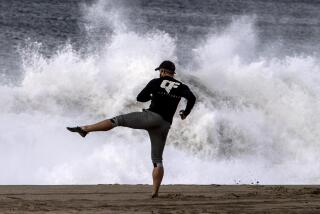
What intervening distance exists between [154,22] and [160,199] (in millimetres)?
36870

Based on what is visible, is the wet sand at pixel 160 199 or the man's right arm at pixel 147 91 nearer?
the wet sand at pixel 160 199

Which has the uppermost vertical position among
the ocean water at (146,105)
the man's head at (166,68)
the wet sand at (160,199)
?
the ocean water at (146,105)

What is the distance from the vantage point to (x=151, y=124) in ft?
28.3

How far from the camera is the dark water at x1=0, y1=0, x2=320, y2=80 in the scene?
32.2 m

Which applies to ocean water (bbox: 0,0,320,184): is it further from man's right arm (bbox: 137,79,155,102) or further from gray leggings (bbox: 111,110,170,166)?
man's right arm (bbox: 137,79,155,102)

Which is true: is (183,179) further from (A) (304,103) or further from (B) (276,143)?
(A) (304,103)

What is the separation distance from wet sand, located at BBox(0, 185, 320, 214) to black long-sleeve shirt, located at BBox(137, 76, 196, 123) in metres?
0.94

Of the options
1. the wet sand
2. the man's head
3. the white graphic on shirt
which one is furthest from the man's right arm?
the wet sand

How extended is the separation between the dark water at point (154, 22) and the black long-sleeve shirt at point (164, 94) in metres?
13.6

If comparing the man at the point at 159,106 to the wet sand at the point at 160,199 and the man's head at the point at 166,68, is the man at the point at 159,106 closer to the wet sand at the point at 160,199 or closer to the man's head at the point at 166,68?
the man's head at the point at 166,68

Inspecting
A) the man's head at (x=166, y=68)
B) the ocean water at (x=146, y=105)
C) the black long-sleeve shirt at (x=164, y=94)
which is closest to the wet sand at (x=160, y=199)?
the black long-sleeve shirt at (x=164, y=94)

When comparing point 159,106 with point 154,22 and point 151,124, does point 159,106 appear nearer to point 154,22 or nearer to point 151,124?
point 151,124

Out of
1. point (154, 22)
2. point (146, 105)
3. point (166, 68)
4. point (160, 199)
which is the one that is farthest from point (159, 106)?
point (154, 22)

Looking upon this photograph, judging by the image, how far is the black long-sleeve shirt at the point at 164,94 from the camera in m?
8.62
